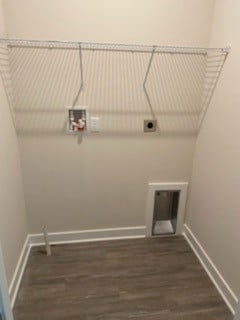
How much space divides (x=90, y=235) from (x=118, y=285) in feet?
1.87

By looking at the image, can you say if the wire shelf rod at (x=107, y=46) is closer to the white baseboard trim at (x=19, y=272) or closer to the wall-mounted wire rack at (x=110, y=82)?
the wall-mounted wire rack at (x=110, y=82)

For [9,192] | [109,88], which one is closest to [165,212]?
[109,88]

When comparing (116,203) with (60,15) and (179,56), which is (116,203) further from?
(60,15)

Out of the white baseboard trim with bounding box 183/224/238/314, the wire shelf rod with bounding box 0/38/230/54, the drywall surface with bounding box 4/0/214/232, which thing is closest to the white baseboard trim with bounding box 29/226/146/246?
the drywall surface with bounding box 4/0/214/232

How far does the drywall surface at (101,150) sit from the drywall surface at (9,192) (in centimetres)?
12

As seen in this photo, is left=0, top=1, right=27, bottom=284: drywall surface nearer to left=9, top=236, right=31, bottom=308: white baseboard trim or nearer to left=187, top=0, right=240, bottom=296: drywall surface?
left=9, top=236, right=31, bottom=308: white baseboard trim

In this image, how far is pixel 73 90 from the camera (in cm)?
179

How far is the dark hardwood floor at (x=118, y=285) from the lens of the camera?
5.25 feet

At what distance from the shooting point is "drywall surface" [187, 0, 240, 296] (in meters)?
1.54

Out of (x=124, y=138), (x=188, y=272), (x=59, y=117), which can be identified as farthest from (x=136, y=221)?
(x=59, y=117)

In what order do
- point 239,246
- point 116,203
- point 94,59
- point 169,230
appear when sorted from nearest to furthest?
point 239,246 < point 94,59 < point 116,203 < point 169,230

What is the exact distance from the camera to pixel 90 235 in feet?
7.38

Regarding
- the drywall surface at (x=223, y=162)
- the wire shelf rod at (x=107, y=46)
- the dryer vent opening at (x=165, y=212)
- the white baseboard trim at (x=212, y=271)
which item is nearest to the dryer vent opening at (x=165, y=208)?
the dryer vent opening at (x=165, y=212)

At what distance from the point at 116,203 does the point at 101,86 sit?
101 centimetres
